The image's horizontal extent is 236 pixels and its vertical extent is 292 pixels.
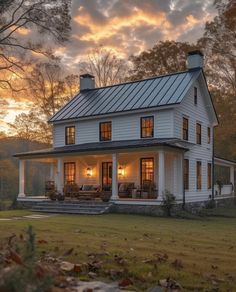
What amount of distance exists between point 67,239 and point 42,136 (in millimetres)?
31574

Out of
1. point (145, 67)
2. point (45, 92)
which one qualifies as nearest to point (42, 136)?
point (45, 92)

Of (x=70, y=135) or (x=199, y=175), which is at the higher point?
(x=70, y=135)

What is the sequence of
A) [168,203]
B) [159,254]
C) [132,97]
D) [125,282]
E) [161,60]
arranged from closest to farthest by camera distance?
[125,282] → [159,254] → [168,203] → [132,97] → [161,60]

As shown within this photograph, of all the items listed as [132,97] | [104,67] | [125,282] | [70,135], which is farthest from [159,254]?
[104,67]

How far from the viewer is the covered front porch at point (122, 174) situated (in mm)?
19984

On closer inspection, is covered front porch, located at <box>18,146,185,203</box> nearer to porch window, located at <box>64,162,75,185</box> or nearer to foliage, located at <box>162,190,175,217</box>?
porch window, located at <box>64,162,75,185</box>

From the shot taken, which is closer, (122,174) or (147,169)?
(147,169)

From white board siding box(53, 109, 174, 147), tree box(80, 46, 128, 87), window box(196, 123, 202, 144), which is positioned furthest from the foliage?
tree box(80, 46, 128, 87)

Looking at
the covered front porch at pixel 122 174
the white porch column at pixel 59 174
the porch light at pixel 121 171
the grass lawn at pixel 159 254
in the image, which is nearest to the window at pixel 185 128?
the covered front porch at pixel 122 174

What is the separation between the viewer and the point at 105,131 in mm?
23609

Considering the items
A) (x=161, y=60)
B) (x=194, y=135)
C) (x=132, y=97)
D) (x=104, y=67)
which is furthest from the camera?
(x=104, y=67)

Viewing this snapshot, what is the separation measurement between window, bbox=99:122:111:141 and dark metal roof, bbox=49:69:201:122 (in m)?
0.77

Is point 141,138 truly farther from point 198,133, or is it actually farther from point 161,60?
point 161,60

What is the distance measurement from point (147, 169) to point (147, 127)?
2.33 meters
